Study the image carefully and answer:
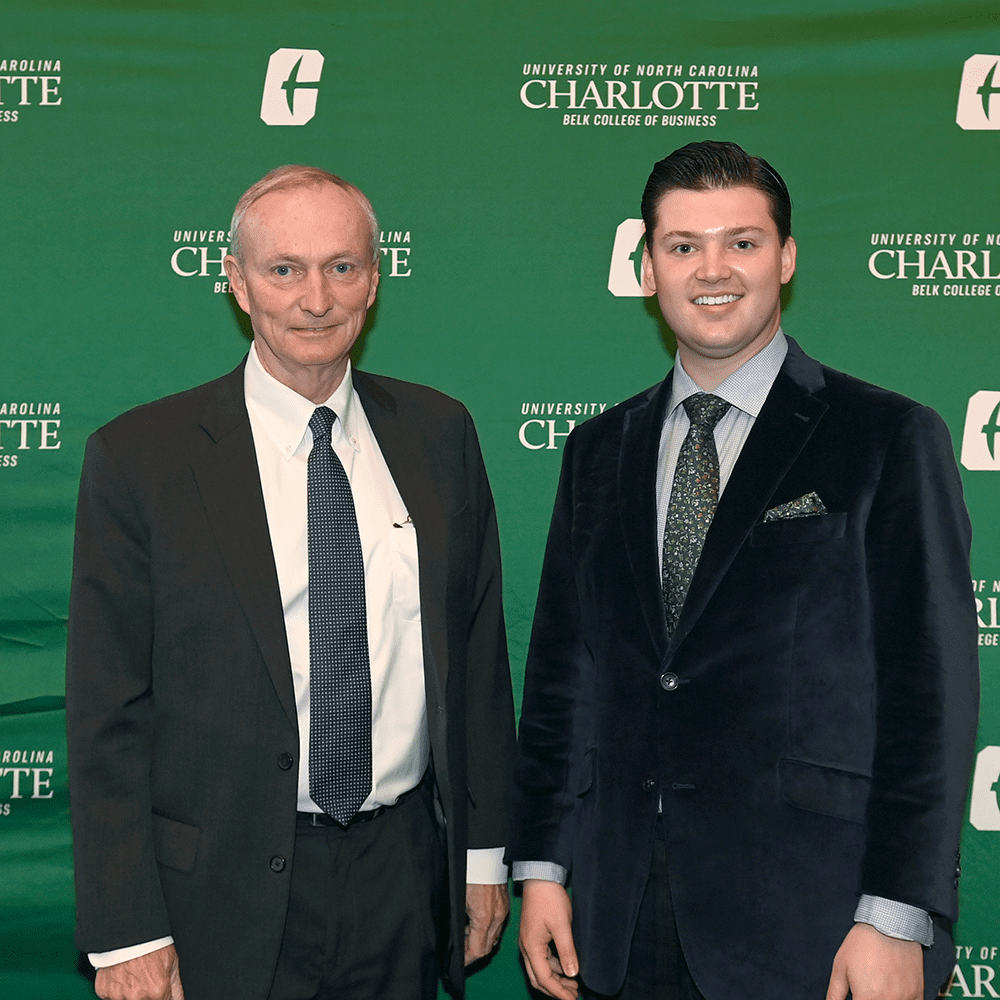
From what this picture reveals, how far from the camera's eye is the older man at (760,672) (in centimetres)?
151

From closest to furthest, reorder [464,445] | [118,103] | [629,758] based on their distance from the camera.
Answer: [629,758]
[464,445]
[118,103]

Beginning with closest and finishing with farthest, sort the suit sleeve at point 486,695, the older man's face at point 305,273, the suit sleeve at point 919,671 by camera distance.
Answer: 1. the suit sleeve at point 919,671
2. the older man's face at point 305,273
3. the suit sleeve at point 486,695

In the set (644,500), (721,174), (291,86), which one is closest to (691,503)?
(644,500)

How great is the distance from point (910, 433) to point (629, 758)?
0.68m

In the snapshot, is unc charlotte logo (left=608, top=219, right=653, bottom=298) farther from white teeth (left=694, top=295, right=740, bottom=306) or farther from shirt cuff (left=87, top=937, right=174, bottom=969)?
shirt cuff (left=87, top=937, right=174, bottom=969)

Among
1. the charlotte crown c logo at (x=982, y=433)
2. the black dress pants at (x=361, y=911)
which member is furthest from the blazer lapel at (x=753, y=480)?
the charlotte crown c logo at (x=982, y=433)

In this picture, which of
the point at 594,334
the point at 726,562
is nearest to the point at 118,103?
the point at 594,334

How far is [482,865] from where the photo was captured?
2.01 meters

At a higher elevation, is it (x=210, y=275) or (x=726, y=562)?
(x=210, y=275)

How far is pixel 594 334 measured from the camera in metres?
2.66

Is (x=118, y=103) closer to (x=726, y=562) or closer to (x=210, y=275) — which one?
(x=210, y=275)

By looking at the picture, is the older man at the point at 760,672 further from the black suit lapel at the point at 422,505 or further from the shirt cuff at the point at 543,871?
the black suit lapel at the point at 422,505

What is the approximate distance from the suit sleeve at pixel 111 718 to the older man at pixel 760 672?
67 centimetres

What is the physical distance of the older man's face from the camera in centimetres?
183
